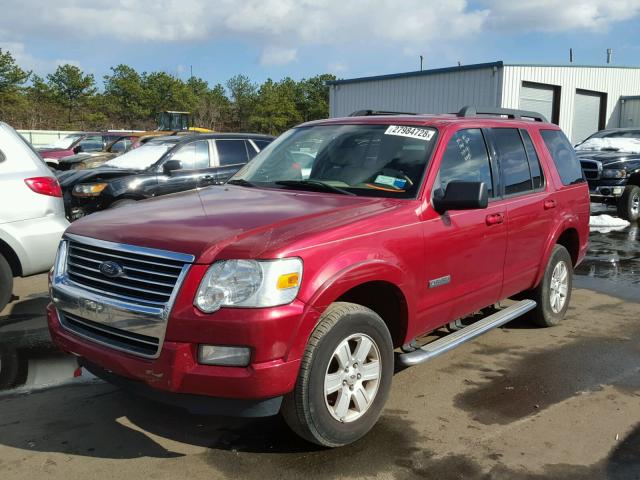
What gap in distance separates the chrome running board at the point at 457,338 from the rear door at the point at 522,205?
0.15m

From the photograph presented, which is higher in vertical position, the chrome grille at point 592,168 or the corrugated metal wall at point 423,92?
the corrugated metal wall at point 423,92

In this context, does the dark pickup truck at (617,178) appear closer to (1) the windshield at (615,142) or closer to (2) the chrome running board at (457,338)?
(1) the windshield at (615,142)

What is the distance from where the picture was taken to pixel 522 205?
4770 mm

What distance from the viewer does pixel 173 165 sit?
30.6 ft

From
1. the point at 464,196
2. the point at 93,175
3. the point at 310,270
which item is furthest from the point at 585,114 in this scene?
the point at 310,270

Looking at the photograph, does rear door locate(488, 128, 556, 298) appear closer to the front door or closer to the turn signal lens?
the front door

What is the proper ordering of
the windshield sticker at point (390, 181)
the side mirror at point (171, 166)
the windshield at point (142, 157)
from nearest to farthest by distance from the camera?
the windshield sticker at point (390, 181) → the side mirror at point (171, 166) → the windshield at point (142, 157)

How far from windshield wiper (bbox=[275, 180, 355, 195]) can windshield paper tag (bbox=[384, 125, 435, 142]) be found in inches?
24.4

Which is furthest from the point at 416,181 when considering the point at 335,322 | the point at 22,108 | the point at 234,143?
the point at 22,108

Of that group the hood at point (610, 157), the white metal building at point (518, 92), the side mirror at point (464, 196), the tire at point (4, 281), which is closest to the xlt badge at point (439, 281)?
the side mirror at point (464, 196)

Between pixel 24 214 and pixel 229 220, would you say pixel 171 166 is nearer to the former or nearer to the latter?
pixel 24 214

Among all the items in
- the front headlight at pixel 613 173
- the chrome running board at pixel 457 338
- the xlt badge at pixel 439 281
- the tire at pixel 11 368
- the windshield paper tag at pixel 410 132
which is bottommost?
the tire at pixel 11 368

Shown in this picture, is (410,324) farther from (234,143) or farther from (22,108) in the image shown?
(22,108)

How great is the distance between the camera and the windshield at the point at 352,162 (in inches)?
158
